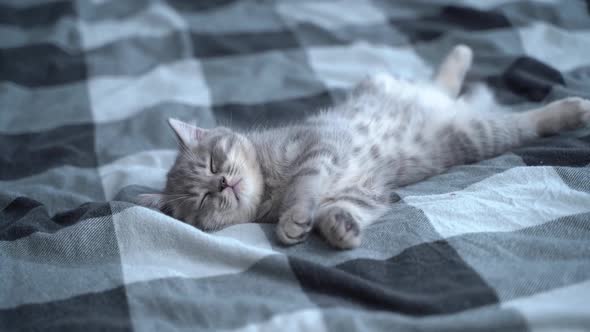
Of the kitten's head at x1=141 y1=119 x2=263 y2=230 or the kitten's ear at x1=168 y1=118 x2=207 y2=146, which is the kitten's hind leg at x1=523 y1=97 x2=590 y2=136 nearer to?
the kitten's head at x1=141 y1=119 x2=263 y2=230

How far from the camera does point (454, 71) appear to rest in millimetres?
2289

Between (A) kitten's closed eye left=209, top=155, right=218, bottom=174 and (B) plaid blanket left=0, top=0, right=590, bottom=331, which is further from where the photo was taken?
(A) kitten's closed eye left=209, top=155, right=218, bottom=174

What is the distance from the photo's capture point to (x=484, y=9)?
102 inches

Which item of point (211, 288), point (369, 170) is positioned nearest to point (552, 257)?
Answer: point (369, 170)

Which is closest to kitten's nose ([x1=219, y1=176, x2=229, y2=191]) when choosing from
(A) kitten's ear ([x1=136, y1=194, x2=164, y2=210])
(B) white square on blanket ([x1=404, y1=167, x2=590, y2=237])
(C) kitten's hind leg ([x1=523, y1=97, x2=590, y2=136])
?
(A) kitten's ear ([x1=136, y1=194, x2=164, y2=210])

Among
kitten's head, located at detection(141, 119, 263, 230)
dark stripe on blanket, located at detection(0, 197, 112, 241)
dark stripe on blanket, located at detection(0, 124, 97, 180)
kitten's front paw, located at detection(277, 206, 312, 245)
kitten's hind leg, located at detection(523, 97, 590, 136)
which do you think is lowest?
dark stripe on blanket, located at detection(0, 124, 97, 180)

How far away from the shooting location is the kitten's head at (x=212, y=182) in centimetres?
162

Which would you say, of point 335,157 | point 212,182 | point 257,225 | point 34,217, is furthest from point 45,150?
point 335,157

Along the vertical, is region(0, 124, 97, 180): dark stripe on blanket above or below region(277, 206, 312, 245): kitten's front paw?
below

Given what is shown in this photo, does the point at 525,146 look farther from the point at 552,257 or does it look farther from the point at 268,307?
the point at 268,307

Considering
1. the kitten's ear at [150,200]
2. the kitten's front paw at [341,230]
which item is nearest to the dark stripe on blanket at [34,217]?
the kitten's ear at [150,200]

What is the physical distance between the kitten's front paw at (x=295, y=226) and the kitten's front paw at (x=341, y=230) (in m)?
0.05

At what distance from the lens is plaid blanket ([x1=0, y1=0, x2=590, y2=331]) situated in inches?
44.0

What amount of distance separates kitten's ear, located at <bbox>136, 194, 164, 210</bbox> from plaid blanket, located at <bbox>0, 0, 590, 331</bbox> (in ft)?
0.27
